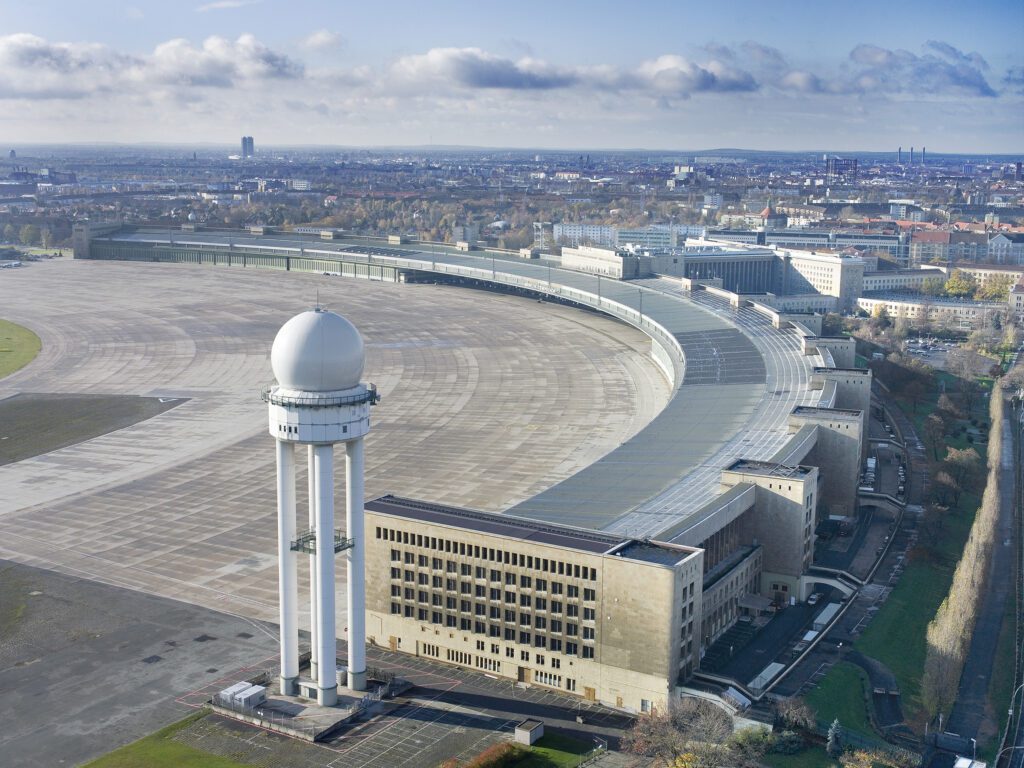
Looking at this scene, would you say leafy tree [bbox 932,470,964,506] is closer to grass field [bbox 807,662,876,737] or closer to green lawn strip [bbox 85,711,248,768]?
grass field [bbox 807,662,876,737]

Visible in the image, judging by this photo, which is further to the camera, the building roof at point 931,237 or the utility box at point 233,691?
the building roof at point 931,237

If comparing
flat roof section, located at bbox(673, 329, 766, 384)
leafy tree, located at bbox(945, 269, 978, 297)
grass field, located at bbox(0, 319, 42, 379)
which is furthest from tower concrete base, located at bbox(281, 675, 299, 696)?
leafy tree, located at bbox(945, 269, 978, 297)

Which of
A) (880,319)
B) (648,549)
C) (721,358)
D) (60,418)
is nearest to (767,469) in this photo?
(648,549)

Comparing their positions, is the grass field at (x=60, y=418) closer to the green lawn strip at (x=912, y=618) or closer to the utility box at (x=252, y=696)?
the utility box at (x=252, y=696)

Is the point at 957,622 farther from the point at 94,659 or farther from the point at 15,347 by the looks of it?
the point at 15,347

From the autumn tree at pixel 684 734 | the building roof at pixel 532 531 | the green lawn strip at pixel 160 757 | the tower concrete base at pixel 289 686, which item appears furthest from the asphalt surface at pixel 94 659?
the autumn tree at pixel 684 734

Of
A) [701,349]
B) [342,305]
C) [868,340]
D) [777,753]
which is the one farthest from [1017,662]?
[342,305]

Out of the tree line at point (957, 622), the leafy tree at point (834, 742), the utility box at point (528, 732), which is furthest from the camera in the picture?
the tree line at point (957, 622)
